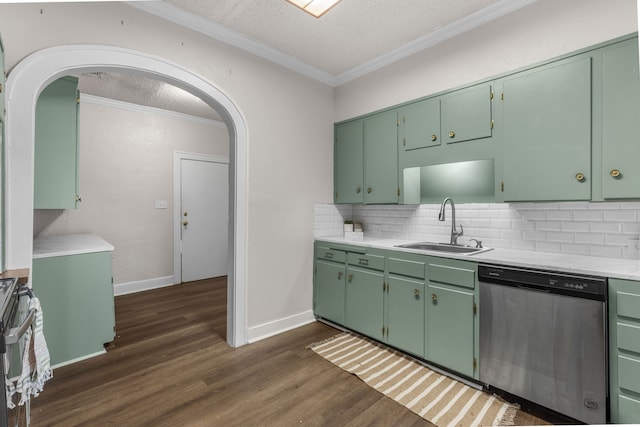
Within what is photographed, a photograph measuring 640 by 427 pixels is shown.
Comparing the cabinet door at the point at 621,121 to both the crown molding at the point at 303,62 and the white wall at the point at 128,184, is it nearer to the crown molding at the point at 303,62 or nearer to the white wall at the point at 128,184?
the crown molding at the point at 303,62

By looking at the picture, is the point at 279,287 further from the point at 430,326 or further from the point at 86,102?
the point at 86,102

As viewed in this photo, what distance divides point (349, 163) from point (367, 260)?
3.92ft

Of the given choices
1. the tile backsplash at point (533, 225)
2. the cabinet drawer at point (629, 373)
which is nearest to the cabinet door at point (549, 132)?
the tile backsplash at point (533, 225)

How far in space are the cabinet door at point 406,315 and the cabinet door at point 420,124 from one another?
49.2 inches

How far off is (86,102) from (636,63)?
18.2ft

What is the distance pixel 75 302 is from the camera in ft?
8.16

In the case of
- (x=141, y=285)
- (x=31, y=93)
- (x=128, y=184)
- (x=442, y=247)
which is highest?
(x=31, y=93)

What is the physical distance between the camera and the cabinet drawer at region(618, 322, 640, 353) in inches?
61.0

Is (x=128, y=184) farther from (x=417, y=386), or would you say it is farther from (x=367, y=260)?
(x=417, y=386)

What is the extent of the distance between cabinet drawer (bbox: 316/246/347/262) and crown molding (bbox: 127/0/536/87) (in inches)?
77.2

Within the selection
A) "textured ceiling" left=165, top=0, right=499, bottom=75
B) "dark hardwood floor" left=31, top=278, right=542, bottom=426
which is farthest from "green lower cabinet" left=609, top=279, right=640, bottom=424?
"textured ceiling" left=165, top=0, right=499, bottom=75

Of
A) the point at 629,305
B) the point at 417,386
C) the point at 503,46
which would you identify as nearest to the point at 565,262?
the point at 629,305

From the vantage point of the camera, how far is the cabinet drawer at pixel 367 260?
2729 mm

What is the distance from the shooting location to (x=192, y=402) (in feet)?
6.57
